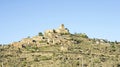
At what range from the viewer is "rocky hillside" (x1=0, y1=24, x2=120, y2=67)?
111 metres

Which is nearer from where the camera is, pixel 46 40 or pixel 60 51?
pixel 60 51

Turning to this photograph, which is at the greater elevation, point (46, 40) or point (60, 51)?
point (46, 40)

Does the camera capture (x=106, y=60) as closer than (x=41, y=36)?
Yes

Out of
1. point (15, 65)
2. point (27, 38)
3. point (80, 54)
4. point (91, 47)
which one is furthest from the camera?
point (27, 38)

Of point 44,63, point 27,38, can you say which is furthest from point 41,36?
point 44,63

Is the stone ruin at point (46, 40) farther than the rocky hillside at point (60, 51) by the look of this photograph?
Yes

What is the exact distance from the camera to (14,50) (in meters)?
123

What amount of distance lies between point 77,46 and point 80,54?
8.75m

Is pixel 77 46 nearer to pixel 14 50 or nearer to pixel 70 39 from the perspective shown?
pixel 70 39

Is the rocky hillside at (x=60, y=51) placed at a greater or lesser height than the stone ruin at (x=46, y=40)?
lesser

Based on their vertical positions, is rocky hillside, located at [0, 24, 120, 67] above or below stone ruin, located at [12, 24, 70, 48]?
below

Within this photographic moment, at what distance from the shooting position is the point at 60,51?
4847 inches

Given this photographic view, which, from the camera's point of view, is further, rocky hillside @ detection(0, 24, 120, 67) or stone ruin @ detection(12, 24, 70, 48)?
stone ruin @ detection(12, 24, 70, 48)

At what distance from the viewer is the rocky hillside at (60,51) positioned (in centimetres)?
11094
